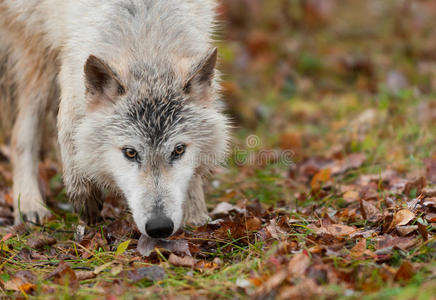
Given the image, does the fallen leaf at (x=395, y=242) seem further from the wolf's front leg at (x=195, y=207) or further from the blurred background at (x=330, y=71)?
the blurred background at (x=330, y=71)

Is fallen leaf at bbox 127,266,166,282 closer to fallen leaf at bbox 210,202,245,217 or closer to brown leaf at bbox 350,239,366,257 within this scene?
brown leaf at bbox 350,239,366,257

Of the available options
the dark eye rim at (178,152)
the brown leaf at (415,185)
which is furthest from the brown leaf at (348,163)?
the dark eye rim at (178,152)

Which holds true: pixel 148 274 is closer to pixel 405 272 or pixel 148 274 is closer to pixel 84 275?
pixel 84 275

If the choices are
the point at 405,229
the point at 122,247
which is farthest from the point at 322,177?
the point at 122,247

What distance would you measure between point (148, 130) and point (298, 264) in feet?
5.23

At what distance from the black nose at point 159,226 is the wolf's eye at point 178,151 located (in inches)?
23.4

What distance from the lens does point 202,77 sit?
4508 mm

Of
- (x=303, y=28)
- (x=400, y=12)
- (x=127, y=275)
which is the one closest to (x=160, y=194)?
(x=127, y=275)

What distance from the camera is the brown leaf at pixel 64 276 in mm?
3510

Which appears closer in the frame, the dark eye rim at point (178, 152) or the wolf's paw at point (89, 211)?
the dark eye rim at point (178, 152)

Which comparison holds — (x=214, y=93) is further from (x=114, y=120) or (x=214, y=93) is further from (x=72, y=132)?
(x=72, y=132)

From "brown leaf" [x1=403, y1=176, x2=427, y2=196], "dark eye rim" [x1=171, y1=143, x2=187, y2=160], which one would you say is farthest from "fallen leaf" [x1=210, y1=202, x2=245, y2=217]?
"brown leaf" [x1=403, y1=176, x2=427, y2=196]

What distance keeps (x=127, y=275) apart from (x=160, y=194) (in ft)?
2.19

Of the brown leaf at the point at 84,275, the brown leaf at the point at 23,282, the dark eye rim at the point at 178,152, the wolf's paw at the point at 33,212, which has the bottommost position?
the wolf's paw at the point at 33,212
